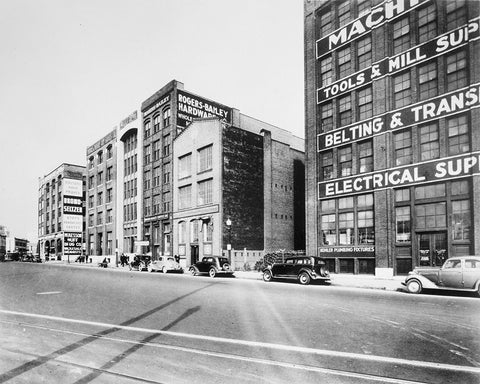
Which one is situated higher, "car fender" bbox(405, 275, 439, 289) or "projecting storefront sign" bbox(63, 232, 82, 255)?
"car fender" bbox(405, 275, 439, 289)

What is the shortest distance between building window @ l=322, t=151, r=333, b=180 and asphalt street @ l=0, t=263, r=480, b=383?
18.6m

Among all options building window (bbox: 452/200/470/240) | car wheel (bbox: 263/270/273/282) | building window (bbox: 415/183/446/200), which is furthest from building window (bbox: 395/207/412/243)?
car wheel (bbox: 263/270/273/282)

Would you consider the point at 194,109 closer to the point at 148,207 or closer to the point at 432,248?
the point at 148,207

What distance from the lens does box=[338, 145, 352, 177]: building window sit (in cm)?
3028

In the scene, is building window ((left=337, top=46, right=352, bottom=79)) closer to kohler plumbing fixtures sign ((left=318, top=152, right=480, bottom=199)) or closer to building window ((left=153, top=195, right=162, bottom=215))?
kohler plumbing fixtures sign ((left=318, top=152, right=480, bottom=199))

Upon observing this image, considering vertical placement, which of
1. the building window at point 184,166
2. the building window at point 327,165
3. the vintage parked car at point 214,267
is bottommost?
the vintage parked car at point 214,267

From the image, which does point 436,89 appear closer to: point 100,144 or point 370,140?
point 370,140

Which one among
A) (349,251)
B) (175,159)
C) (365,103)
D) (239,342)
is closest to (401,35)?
(365,103)

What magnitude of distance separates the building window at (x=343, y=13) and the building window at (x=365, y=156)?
33.8ft

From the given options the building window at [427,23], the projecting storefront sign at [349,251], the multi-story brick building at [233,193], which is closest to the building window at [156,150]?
the multi-story brick building at [233,193]

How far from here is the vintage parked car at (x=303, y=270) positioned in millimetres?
22062

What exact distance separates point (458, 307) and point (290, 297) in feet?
19.1

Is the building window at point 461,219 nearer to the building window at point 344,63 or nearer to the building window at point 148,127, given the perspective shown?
the building window at point 344,63

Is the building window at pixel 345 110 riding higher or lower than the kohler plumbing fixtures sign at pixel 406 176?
higher
